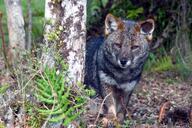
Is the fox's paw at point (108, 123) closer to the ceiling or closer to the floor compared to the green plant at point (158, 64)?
closer to the ceiling

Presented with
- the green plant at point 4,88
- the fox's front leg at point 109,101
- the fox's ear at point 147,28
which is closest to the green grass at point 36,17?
the fox's front leg at point 109,101

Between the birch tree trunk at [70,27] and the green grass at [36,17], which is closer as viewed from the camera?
the birch tree trunk at [70,27]

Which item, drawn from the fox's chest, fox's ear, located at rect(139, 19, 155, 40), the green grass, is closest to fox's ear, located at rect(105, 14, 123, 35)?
fox's ear, located at rect(139, 19, 155, 40)

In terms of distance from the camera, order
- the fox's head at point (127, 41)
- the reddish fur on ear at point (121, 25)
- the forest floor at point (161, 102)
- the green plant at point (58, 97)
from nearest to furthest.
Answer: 1. the green plant at point (58, 97)
2. the forest floor at point (161, 102)
3. the fox's head at point (127, 41)
4. the reddish fur on ear at point (121, 25)

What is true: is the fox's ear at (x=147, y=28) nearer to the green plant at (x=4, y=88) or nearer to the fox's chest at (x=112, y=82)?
the fox's chest at (x=112, y=82)

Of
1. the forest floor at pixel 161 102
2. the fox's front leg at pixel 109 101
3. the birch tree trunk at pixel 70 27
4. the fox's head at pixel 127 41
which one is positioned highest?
the birch tree trunk at pixel 70 27

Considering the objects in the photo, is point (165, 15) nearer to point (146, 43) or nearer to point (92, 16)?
point (92, 16)

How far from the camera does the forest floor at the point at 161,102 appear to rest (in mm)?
8625

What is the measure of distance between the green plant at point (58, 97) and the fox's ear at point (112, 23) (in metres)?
2.46

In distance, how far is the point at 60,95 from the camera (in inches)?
257

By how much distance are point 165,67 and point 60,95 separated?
598 centimetres

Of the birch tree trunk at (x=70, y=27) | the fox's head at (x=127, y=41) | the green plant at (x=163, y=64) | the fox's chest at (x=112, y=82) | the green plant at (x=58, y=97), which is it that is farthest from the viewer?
the green plant at (x=163, y=64)

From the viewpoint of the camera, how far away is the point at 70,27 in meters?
6.99

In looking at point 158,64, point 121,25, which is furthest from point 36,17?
point 121,25
